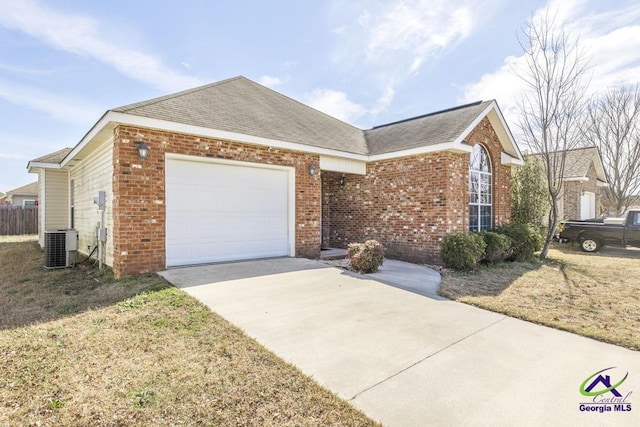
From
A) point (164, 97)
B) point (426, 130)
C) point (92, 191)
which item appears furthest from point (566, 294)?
point (92, 191)

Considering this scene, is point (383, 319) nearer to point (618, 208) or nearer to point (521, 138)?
point (521, 138)

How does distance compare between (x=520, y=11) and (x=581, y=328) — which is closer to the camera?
(x=581, y=328)

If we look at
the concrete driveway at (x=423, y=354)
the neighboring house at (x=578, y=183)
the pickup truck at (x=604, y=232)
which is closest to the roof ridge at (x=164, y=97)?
the concrete driveway at (x=423, y=354)

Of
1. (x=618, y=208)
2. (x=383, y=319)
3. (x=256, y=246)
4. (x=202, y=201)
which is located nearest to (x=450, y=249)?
(x=383, y=319)

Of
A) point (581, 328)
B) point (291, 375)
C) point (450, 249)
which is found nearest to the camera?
point (291, 375)

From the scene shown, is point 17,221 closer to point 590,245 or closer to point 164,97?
point 164,97

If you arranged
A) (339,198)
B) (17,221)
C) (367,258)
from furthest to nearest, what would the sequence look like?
1. (17,221)
2. (339,198)
3. (367,258)

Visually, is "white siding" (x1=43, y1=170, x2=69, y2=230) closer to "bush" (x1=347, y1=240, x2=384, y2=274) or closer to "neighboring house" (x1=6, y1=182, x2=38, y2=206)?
"bush" (x1=347, y1=240, x2=384, y2=274)

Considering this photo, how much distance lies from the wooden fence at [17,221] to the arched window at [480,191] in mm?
26706

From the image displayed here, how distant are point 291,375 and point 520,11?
12.2 m

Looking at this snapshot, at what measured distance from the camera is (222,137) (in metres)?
7.39

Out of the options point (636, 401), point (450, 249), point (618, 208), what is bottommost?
point (636, 401)

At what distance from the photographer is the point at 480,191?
35.5 ft

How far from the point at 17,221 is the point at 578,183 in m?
36.1
